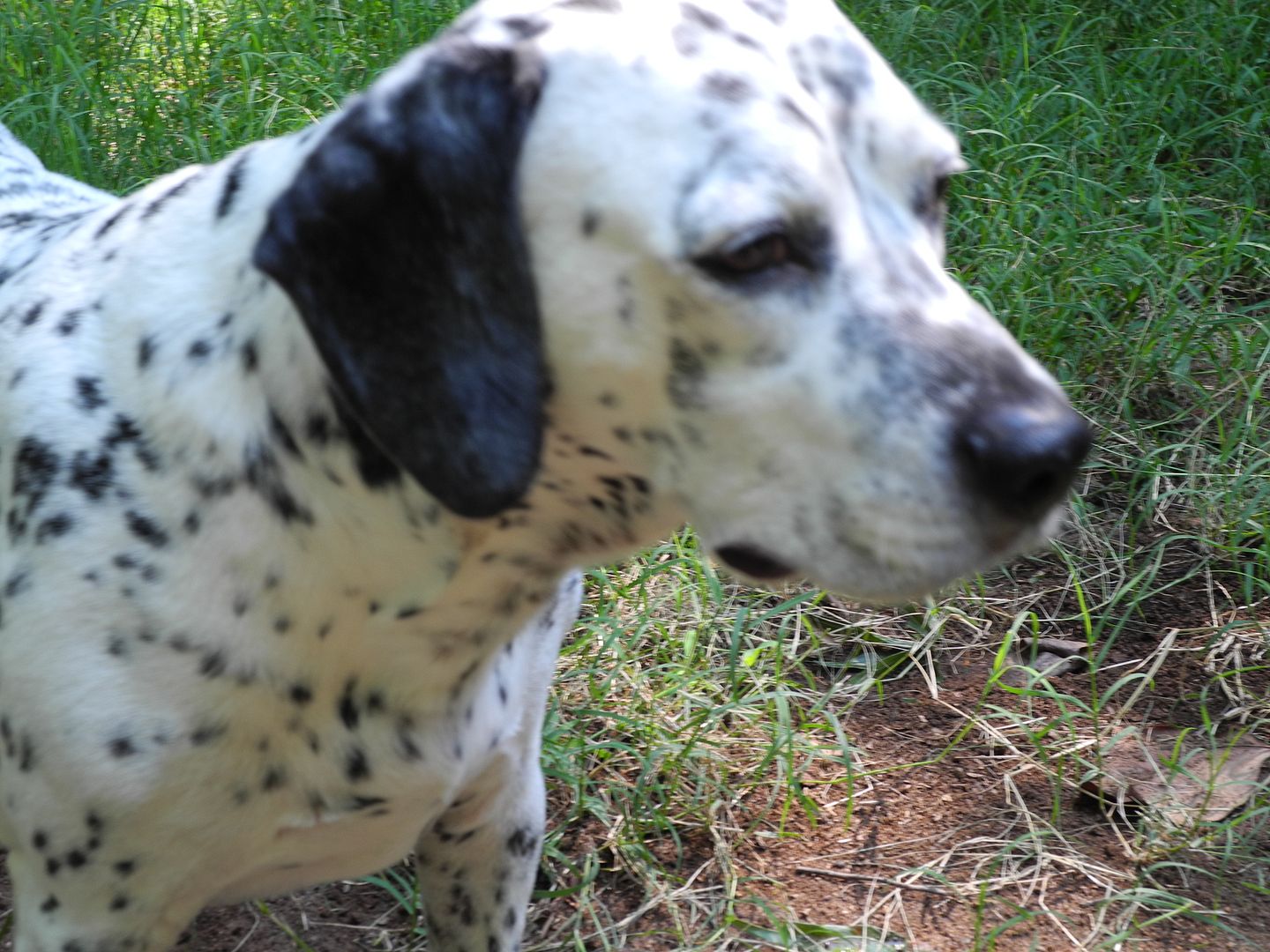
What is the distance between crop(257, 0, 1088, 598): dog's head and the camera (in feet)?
4.53

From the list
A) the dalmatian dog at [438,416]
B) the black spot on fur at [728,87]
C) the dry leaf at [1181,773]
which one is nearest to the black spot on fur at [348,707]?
the dalmatian dog at [438,416]

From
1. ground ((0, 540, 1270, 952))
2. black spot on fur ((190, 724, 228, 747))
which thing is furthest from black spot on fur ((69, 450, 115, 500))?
ground ((0, 540, 1270, 952))

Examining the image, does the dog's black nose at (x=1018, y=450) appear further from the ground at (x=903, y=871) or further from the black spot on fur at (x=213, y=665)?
the ground at (x=903, y=871)

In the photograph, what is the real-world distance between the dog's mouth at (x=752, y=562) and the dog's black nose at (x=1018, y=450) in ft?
0.73

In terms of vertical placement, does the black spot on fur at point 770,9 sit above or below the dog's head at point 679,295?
above

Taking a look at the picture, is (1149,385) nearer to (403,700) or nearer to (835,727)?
(835,727)

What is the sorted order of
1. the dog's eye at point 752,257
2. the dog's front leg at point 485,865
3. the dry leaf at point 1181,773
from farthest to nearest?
the dry leaf at point 1181,773 → the dog's front leg at point 485,865 → the dog's eye at point 752,257

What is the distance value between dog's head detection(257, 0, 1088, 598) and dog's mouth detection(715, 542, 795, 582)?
0.08 ft

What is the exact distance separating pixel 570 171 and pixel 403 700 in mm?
640

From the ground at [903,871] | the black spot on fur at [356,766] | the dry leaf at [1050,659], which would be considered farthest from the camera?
the dry leaf at [1050,659]

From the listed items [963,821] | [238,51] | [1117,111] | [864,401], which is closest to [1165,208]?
[1117,111]

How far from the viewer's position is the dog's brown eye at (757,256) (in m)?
1.37

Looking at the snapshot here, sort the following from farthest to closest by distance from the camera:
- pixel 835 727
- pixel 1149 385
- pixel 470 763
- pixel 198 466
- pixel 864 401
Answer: pixel 1149 385, pixel 835 727, pixel 470 763, pixel 198 466, pixel 864 401

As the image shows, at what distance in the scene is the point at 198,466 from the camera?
159 cm
